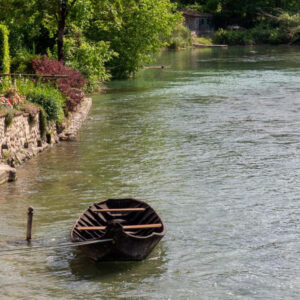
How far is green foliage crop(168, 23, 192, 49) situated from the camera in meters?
81.6

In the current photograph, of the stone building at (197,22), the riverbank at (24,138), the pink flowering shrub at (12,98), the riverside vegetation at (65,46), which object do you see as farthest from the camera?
the stone building at (197,22)

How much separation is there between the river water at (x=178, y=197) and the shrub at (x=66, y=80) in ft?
4.66

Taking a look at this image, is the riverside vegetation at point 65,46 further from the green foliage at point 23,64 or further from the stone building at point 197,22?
the stone building at point 197,22

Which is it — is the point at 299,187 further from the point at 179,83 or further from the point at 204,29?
the point at 204,29

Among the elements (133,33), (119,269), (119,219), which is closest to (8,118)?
A: (119,219)

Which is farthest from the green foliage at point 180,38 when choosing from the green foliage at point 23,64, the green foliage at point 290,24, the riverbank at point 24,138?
the riverbank at point 24,138

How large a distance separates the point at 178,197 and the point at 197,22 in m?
87.4

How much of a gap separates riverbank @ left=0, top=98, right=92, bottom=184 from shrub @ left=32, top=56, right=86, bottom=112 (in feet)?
4.27

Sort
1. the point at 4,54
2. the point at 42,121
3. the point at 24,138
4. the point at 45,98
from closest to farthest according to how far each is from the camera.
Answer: the point at 24,138
the point at 42,121
the point at 45,98
the point at 4,54

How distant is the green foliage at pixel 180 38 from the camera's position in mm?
81625

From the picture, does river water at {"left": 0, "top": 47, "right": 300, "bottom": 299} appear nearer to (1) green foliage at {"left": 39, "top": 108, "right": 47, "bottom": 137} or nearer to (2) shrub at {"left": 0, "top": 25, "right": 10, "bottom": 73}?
(1) green foliage at {"left": 39, "top": 108, "right": 47, "bottom": 137}

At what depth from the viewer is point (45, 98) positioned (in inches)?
992

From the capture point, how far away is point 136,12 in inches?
1754

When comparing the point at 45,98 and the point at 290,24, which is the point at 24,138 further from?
the point at 290,24
